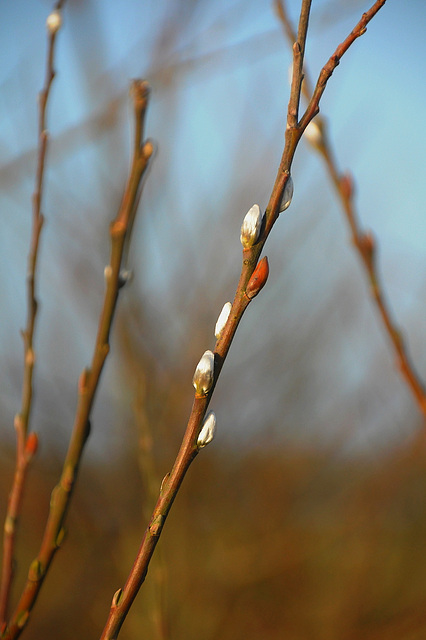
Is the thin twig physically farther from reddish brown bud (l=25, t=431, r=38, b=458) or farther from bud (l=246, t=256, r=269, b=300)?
reddish brown bud (l=25, t=431, r=38, b=458)

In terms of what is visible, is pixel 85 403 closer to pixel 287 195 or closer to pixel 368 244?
pixel 287 195

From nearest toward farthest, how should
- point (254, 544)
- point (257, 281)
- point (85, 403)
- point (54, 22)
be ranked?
1. point (257, 281)
2. point (85, 403)
3. point (54, 22)
4. point (254, 544)

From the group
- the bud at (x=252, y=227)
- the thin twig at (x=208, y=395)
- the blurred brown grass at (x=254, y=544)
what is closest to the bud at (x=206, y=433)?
the thin twig at (x=208, y=395)

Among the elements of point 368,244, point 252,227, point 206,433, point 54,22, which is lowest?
point 206,433

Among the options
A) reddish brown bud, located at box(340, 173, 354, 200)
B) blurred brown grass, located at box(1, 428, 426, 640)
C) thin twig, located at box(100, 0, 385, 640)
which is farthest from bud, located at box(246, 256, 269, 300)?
blurred brown grass, located at box(1, 428, 426, 640)

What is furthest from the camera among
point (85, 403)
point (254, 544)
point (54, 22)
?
point (254, 544)

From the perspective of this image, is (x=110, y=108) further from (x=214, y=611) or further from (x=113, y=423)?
(x=214, y=611)

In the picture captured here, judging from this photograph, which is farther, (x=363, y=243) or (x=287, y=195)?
(x=363, y=243)

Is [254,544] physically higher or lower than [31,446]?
higher

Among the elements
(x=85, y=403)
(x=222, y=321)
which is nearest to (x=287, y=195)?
(x=222, y=321)
